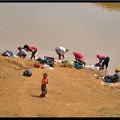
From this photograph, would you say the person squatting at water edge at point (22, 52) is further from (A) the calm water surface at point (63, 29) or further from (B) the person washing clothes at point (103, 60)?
(B) the person washing clothes at point (103, 60)

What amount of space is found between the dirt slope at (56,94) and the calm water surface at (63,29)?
2.96m

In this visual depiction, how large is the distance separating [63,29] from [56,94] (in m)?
12.4

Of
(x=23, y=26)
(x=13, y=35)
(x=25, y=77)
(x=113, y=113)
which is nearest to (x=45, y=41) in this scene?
(x=13, y=35)

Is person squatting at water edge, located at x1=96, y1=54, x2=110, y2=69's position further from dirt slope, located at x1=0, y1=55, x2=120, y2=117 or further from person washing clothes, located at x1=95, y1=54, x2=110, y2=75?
dirt slope, located at x1=0, y1=55, x2=120, y2=117

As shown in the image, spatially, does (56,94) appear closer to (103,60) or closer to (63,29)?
(103,60)

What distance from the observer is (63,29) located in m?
21.9

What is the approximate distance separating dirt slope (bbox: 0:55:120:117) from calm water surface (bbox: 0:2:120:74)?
2.96 m

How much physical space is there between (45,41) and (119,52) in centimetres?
454

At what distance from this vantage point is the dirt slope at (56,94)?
8047mm

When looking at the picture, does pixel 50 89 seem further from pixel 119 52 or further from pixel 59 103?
pixel 119 52

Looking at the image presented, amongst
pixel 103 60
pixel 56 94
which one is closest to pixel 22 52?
pixel 103 60

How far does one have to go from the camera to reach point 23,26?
21547mm

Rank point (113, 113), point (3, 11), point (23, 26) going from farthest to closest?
point (3, 11) → point (23, 26) → point (113, 113)

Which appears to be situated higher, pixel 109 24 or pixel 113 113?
pixel 109 24
